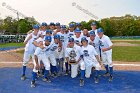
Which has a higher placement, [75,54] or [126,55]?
[75,54]

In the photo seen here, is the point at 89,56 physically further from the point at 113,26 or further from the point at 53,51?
the point at 113,26

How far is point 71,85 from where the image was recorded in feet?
27.8

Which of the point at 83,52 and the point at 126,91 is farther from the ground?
the point at 83,52

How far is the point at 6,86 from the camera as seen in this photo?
832 cm

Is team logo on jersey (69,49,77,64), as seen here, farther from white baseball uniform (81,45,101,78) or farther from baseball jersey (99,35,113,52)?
baseball jersey (99,35,113,52)

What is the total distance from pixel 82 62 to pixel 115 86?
1464 mm

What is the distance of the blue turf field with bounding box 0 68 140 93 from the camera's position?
307 inches

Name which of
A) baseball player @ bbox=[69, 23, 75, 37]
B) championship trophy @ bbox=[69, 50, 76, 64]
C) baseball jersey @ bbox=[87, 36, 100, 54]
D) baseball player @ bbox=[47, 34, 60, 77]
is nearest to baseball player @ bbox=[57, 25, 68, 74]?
baseball player @ bbox=[69, 23, 75, 37]

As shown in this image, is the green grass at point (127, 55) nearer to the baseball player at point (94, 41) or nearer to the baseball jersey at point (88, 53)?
the baseball player at point (94, 41)

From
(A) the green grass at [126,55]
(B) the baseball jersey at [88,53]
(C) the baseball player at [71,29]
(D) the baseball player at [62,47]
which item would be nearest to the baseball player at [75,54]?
(B) the baseball jersey at [88,53]

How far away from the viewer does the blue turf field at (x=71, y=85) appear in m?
7.81

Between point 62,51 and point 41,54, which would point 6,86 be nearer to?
point 41,54

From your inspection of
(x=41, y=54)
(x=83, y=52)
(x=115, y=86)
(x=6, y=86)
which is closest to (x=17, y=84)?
(x=6, y=86)

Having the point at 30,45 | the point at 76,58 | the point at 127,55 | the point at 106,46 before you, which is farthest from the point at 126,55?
the point at 30,45
